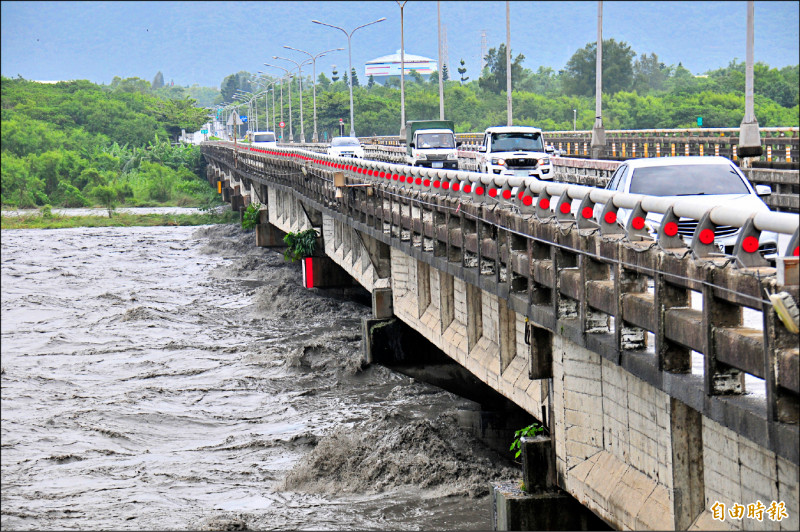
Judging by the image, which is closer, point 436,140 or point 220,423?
point 220,423

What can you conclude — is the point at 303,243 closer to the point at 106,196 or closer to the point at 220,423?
the point at 220,423

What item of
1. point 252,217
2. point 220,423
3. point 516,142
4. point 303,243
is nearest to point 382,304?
point 220,423

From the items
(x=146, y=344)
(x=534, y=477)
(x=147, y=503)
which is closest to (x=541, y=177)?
(x=146, y=344)

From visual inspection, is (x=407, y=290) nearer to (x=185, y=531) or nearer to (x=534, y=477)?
(x=185, y=531)

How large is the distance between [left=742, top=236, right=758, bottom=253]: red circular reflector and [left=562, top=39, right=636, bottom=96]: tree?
467 ft

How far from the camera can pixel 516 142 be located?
35344 mm

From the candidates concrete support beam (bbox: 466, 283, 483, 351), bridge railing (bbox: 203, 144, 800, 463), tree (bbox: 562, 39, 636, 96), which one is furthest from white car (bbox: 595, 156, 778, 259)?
tree (bbox: 562, 39, 636, 96)

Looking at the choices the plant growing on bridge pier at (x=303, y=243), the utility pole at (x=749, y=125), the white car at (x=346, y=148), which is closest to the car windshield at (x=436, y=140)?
the plant growing on bridge pier at (x=303, y=243)

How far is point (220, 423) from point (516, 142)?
1700 centimetres

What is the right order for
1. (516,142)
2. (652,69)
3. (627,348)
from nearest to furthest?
(627,348), (516,142), (652,69)

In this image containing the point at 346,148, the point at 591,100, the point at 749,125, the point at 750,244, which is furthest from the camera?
the point at 591,100

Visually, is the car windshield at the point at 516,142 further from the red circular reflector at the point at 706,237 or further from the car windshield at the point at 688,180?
the red circular reflector at the point at 706,237

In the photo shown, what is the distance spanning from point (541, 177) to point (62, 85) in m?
119

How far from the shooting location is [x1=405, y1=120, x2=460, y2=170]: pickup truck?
144ft
